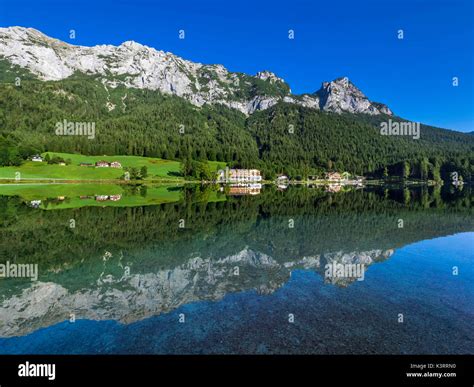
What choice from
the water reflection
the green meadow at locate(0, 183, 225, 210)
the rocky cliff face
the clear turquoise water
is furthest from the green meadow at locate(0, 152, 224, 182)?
the clear turquoise water

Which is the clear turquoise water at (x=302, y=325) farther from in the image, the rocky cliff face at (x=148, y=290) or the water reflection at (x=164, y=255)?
the water reflection at (x=164, y=255)

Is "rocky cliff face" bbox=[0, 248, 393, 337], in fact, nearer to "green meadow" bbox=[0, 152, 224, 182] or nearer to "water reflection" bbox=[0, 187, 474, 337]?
"water reflection" bbox=[0, 187, 474, 337]

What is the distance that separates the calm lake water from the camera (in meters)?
12.4

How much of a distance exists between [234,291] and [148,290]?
4.70 meters

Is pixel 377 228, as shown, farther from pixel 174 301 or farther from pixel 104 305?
pixel 104 305

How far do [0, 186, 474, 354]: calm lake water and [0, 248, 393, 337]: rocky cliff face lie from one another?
0.07 meters

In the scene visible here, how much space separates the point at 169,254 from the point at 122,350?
13.8 metres

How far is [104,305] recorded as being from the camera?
51.9 ft

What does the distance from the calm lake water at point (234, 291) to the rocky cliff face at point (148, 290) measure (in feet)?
0.24

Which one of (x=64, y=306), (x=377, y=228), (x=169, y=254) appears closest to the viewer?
(x=64, y=306)

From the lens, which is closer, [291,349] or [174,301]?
[291,349]

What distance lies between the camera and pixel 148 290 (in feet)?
58.7
